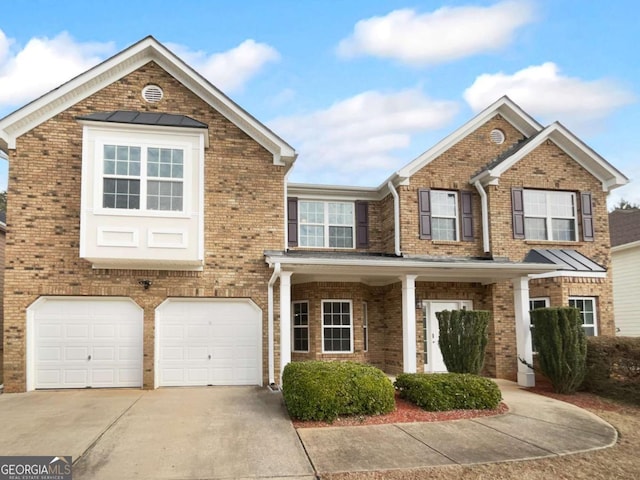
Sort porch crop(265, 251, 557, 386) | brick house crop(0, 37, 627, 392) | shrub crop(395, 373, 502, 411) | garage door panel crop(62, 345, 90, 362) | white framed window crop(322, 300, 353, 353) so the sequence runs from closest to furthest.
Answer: shrub crop(395, 373, 502, 411) < brick house crop(0, 37, 627, 392) < garage door panel crop(62, 345, 90, 362) < porch crop(265, 251, 557, 386) < white framed window crop(322, 300, 353, 353)

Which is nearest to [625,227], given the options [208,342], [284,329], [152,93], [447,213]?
[447,213]

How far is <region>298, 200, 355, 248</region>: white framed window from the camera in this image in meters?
15.2

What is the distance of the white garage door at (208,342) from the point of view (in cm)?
1171

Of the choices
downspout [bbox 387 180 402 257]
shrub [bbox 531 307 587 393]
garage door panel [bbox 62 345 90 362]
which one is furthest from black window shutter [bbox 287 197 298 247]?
shrub [bbox 531 307 587 393]

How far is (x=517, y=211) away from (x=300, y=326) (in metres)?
7.18

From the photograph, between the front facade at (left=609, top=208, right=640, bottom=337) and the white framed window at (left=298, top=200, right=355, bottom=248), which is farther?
the front facade at (left=609, top=208, right=640, bottom=337)

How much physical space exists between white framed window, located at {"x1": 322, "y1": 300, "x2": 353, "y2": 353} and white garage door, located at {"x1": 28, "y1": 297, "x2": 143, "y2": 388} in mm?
5059

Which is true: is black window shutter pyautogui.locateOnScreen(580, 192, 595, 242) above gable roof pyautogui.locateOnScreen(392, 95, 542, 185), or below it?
below

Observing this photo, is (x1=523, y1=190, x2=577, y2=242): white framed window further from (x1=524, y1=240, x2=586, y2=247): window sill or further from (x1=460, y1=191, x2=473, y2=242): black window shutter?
(x1=460, y1=191, x2=473, y2=242): black window shutter

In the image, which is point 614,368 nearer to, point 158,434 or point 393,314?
point 393,314

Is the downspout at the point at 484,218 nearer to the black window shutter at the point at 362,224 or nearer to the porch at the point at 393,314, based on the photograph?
the porch at the point at 393,314

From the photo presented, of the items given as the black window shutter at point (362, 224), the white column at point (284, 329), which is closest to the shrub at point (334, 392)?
the white column at point (284, 329)

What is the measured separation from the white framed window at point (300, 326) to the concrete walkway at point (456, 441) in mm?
6329

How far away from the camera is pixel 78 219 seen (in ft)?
37.8
